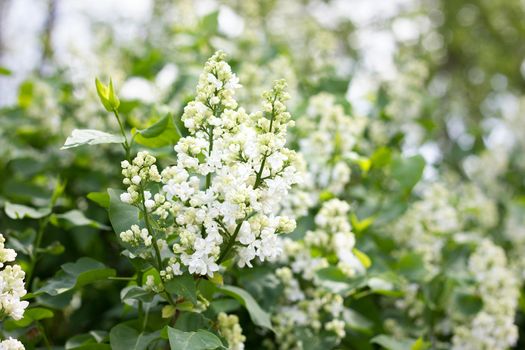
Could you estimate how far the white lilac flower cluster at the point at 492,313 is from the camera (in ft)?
8.16

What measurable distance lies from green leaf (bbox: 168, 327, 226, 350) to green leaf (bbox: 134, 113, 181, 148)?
56 cm

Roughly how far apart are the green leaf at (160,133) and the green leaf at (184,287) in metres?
0.43

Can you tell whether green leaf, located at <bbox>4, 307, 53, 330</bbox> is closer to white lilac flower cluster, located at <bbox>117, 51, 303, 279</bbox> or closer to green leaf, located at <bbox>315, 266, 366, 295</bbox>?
white lilac flower cluster, located at <bbox>117, 51, 303, 279</bbox>

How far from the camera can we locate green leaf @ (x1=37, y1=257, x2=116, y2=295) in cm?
176

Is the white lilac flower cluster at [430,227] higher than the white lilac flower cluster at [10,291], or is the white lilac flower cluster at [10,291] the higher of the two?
the white lilac flower cluster at [10,291]

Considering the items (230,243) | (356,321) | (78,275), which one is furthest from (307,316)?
(78,275)

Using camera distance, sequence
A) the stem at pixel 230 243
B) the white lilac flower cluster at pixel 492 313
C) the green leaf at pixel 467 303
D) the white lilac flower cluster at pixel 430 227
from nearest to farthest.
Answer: the stem at pixel 230 243, the white lilac flower cluster at pixel 492 313, the green leaf at pixel 467 303, the white lilac flower cluster at pixel 430 227

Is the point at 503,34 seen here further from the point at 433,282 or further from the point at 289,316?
the point at 289,316

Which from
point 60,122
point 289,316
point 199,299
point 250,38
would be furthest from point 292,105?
point 199,299

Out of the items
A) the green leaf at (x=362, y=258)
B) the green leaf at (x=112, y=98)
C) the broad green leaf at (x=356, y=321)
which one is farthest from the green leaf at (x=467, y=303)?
the green leaf at (x=112, y=98)

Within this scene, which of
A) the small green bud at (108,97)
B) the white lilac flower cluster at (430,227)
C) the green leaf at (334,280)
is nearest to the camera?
the small green bud at (108,97)

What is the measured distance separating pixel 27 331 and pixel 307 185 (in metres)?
1.17

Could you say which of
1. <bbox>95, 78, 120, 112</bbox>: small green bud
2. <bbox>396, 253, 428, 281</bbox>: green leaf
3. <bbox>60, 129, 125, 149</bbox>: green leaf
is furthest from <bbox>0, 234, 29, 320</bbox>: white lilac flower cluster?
<bbox>396, 253, 428, 281</bbox>: green leaf

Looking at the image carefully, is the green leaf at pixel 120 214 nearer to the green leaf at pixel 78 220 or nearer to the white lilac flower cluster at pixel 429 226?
the green leaf at pixel 78 220
